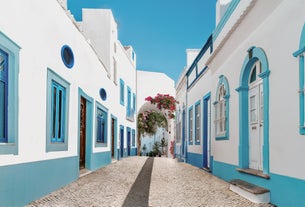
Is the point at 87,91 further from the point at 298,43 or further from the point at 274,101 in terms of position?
the point at 298,43

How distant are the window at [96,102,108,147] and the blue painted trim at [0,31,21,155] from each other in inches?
233

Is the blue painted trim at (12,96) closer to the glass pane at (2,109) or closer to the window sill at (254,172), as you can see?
the glass pane at (2,109)

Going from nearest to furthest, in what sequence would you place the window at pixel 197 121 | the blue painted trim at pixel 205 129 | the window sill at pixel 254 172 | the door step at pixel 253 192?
the door step at pixel 253 192, the window sill at pixel 254 172, the blue painted trim at pixel 205 129, the window at pixel 197 121

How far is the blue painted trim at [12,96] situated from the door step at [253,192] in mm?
3785

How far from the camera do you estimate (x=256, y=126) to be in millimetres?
5758

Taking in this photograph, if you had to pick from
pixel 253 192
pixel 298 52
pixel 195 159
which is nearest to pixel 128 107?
pixel 195 159

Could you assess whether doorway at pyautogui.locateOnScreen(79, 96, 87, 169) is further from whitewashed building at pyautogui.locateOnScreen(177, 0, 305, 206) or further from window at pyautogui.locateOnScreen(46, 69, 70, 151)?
whitewashed building at pyautogui.locateOnScreen(177, 0, 305, 206)

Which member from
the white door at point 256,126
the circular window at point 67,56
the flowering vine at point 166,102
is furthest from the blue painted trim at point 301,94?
the flowering vine at point 166,102

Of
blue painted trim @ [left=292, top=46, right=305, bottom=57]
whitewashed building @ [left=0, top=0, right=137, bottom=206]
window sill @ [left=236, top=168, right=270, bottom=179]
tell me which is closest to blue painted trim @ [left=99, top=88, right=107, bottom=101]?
whitewashed building @ [left=0, top=0, right=137, bottom=206]

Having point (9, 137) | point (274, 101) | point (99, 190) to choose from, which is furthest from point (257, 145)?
point (9, 137)

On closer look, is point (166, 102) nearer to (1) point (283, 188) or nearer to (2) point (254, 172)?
(2) point (254, 172)

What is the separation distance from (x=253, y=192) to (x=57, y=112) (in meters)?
4.13

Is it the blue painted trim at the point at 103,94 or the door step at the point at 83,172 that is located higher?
the blue painted trim at the point at 103,94

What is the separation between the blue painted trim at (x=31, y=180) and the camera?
382 cm
